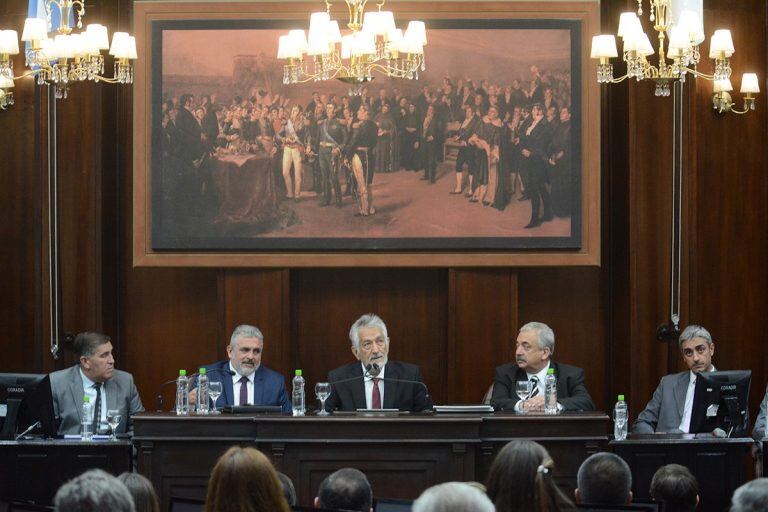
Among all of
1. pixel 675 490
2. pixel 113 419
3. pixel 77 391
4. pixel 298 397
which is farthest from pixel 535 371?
pixel 675 490

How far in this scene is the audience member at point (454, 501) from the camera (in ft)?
12.1

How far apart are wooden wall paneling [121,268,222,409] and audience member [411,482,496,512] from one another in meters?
6.16

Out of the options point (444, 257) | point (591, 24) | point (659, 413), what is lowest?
point (659, 413)

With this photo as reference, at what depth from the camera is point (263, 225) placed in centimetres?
934

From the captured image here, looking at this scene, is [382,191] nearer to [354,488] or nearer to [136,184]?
[136,184]

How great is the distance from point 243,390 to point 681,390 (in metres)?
2.87

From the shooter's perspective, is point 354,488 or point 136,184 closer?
point 354,488

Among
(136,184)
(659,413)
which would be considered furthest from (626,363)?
(136,184)

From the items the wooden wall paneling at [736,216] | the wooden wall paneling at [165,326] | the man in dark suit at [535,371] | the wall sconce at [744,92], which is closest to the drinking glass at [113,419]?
the wooden wall paneling at [165,326]

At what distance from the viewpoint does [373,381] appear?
8.31 meters

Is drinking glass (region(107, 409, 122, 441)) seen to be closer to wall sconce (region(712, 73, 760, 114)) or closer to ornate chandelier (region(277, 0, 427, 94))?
ornate chandelier (region(277, 0, 427, 94))

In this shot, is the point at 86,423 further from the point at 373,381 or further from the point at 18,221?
Result: the point at 18,221

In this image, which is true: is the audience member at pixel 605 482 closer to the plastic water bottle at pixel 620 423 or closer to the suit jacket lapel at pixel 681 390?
the plastic water bottle at pixel 620 423

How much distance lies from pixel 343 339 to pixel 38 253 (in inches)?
91.9
